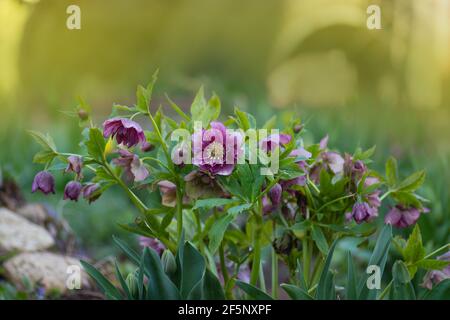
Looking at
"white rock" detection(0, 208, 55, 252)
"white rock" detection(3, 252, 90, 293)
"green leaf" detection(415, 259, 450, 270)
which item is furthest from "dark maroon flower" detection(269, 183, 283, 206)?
"white rock" detection(0, 208, 55, 252)

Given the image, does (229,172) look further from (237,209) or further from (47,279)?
(47,279)

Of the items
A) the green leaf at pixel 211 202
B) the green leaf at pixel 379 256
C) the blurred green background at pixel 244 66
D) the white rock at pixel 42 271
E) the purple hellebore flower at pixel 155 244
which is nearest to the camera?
the green leaf at pixel 211 202

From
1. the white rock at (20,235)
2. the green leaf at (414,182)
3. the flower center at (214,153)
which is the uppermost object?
the flower center at (214,153)

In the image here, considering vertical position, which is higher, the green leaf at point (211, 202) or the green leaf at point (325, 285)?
the green leaf at point (211, 202)

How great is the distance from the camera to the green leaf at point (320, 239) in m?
0.95

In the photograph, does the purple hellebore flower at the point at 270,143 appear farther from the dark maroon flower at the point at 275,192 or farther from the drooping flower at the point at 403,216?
the drooping flower at the point at 403,216

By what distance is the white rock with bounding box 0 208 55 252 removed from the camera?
1428 mm

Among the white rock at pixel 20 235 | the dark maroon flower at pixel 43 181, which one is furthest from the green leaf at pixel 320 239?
the white rock at pixel 20 235

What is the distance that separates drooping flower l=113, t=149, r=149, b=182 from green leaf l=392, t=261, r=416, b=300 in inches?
13.6

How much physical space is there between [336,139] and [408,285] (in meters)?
1.17

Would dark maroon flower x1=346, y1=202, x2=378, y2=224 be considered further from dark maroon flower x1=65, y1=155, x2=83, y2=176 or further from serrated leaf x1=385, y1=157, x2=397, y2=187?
dark maroon flower x1=65, y1=155, x2=83, y2=176

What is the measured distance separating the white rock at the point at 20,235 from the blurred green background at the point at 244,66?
431mm

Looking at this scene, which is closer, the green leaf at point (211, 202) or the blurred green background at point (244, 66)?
the green leaf at point (211, 202)

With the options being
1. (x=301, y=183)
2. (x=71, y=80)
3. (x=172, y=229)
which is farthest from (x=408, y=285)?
(x=71, y=80)
